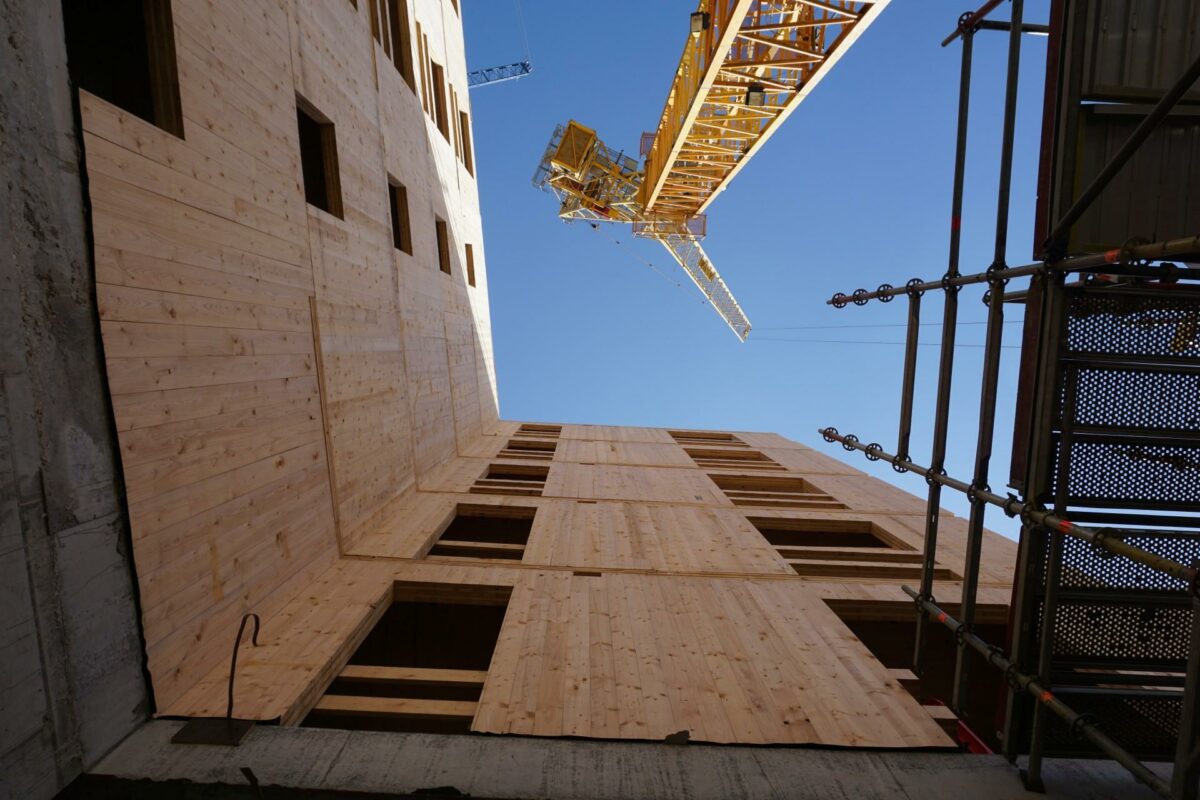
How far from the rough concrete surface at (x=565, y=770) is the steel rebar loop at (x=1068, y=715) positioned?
0.79 metres

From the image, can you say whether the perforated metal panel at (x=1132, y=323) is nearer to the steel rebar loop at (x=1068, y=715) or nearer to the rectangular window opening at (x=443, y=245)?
the steel rebar loop at (x=1068, y=715)

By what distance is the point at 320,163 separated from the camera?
826 centimetres

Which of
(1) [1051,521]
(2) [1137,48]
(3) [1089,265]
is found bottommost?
(1) [1051,521]

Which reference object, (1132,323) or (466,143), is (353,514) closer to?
(1132,323)

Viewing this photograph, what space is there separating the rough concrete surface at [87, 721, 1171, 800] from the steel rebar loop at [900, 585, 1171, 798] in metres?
0.79

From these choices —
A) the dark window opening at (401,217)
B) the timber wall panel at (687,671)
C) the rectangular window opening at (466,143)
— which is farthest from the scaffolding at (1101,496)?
the rectangular window opening at (466,143)

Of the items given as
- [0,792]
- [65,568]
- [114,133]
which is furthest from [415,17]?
[0,792]

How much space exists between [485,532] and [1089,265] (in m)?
9.84

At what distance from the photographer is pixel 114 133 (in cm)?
404

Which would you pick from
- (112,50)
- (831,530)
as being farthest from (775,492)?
(112,50)

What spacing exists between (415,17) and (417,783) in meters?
15.2

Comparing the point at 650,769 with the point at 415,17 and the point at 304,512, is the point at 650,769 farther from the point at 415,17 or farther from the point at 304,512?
the point at 415,17

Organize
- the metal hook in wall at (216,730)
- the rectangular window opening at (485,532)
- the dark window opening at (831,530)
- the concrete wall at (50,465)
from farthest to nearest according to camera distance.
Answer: the dark window opening at (831,530), the rectangular window opening at (485,532), the metal hook in wall at (216,730), the concrete wall at (50,465)

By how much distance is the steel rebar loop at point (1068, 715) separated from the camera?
2903mm
